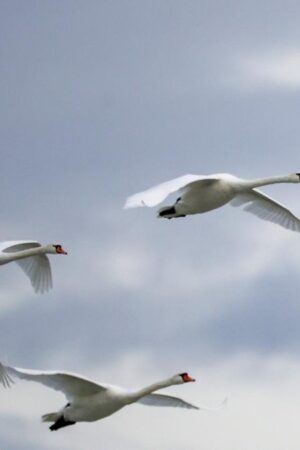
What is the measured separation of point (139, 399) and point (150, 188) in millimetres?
4785

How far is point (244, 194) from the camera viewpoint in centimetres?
4056

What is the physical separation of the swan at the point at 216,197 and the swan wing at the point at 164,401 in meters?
3.97

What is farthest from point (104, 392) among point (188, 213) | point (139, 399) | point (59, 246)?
point (59, 246)

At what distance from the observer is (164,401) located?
3603cm

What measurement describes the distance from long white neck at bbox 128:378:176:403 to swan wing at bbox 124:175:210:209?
4.04 m

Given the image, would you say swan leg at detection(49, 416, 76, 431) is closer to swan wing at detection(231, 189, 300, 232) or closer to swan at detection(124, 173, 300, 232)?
swan at detection(124, 173, 300, 232)

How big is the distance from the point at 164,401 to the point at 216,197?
4.44 m

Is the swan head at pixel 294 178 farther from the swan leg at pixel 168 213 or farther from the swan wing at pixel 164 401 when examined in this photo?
the swan wing at pixel 164 401

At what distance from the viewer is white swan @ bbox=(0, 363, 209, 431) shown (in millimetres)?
34062

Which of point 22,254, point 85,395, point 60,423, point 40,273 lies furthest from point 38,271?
point 85,395

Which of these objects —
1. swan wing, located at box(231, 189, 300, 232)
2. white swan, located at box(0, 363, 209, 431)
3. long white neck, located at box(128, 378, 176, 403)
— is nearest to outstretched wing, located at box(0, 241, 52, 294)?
swan wing, located at box(231, 189, 300, 232)

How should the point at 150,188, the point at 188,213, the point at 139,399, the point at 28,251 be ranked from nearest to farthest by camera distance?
the point at 150,188 → the point at 139,399 → the point at 188,213 → the point at 28,251

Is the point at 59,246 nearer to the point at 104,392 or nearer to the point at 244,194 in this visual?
the point at 244,194

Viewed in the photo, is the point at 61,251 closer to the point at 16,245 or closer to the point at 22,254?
the point at 22,254
